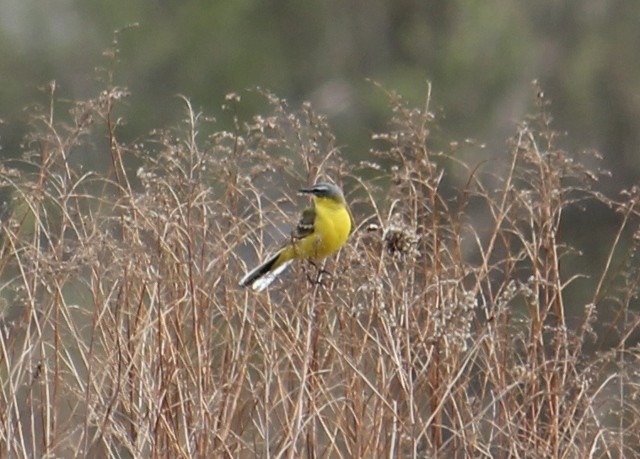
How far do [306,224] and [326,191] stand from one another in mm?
111

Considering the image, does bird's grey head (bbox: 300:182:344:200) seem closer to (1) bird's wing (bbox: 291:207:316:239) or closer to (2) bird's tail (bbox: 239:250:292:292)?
(1) bird's wing (bbox: 291:207:316:239)

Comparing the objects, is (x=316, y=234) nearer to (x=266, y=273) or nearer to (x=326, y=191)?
(x=326, y=191)

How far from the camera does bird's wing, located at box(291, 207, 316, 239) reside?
3.34 metres

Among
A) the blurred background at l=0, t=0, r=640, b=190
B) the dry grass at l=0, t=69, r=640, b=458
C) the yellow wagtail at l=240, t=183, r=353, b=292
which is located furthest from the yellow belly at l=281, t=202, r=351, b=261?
the blurred background at l=0, t=0, r=640, b=190

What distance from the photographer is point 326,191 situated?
137 inches

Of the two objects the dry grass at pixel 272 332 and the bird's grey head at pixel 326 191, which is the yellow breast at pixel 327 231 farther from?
the dry grass at pixel 272 332

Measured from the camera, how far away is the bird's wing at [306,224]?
3.34 metres

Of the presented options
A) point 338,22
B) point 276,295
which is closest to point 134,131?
point 338,22

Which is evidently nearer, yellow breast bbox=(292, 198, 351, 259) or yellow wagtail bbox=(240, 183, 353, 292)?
yellow wagtail bbox=(240, 183, 353, 292)

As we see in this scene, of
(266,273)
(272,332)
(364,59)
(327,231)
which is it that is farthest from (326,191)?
(364,59)

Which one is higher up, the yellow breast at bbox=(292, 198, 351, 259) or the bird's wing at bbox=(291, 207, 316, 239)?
the bird's wing at bbox=(291, 207, 316, 239)

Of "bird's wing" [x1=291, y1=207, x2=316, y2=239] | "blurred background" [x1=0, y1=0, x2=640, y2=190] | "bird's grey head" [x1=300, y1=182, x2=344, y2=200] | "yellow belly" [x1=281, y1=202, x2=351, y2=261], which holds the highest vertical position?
"bird's grey head" [x1=300, y1=182, x2=344, y2=200]

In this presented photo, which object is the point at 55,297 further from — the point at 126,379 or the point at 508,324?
A: the point at 508,324

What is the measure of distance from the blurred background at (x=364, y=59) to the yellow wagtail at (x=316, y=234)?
7.74 meters
